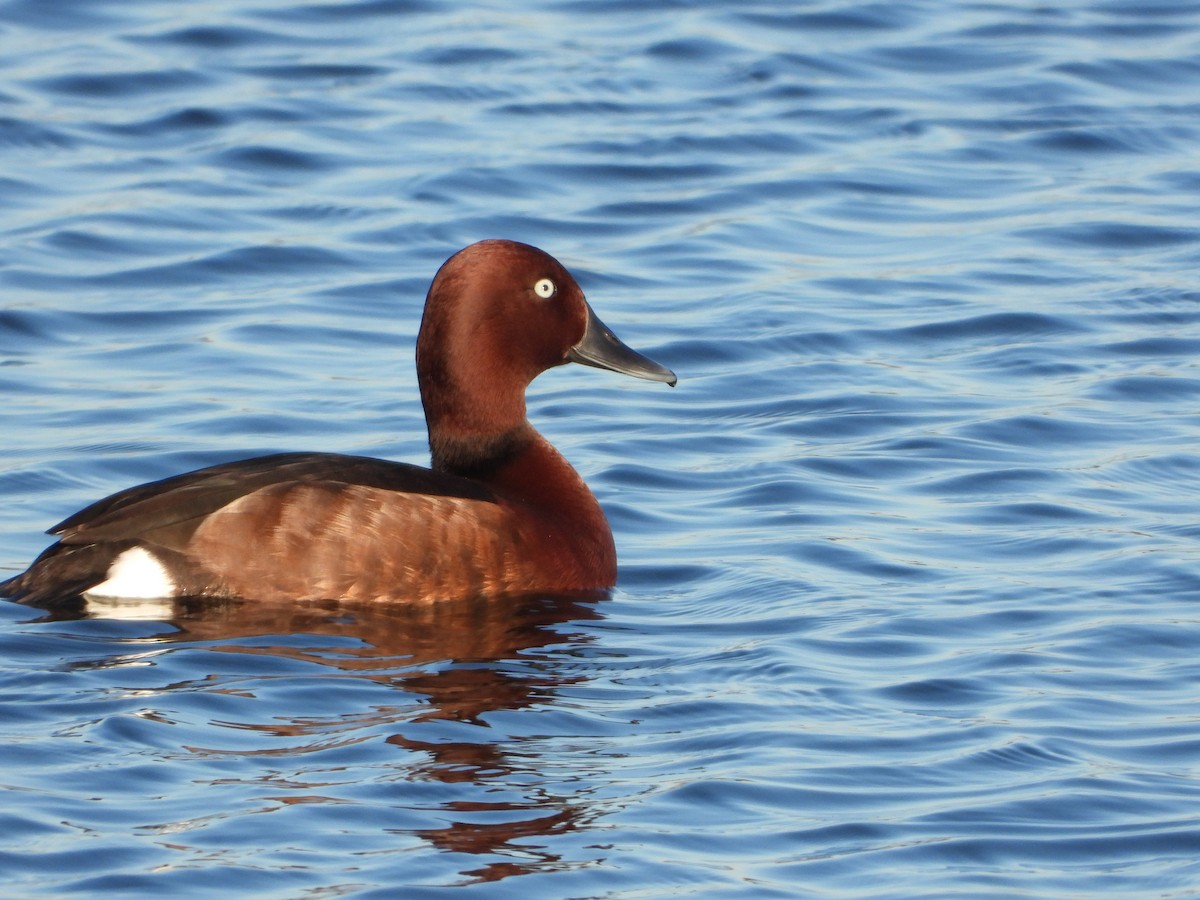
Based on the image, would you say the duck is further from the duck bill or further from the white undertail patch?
the duck bill

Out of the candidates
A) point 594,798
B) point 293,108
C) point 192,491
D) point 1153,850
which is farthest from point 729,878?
Result: point 293,108

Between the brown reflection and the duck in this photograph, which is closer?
the brown reflection

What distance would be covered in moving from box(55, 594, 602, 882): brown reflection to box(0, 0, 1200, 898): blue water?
2 centimetres

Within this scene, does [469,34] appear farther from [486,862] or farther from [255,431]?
[486,862]

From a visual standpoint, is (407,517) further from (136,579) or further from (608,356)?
(608,356)

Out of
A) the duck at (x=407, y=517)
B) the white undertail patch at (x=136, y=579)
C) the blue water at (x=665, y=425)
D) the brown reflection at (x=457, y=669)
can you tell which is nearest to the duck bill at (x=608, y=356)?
the duck at (x=407, y=517)

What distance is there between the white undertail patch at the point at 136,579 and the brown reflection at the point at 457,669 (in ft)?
0.25

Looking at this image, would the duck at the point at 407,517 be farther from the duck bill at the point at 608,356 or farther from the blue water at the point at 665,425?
the duck bill at the point at 608,356

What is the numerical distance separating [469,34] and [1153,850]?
10.3m

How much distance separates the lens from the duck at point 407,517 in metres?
6.55

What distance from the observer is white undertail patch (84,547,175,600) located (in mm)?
6508

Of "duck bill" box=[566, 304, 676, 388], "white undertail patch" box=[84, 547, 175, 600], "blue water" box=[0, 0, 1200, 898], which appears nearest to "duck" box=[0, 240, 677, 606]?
"white undertail patch" box=[84, 547, 175, 600]

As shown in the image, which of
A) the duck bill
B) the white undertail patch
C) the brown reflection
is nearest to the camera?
the brown reflection

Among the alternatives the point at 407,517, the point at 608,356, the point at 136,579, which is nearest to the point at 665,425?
the point at 608,356
